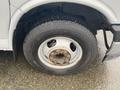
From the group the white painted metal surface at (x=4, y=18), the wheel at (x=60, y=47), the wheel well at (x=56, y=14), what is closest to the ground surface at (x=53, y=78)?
the wheel at (x=60, y=47)

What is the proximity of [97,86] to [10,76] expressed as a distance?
3.10ft

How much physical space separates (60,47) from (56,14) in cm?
34

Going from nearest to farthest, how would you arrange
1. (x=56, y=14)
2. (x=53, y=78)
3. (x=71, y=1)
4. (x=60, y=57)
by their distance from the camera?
(x=71, y=1), (x=56, y=14), (x=60, y=57), (x=53, y=78)

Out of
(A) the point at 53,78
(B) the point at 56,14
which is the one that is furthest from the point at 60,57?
(B) the point at 56,14

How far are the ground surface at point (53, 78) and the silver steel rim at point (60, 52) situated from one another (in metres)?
0.17

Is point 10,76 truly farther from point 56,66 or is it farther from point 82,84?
point 82,84

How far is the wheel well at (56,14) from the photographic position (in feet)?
8.64

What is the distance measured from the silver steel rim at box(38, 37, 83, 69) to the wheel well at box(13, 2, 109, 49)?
23 cm

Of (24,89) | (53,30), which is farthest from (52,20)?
(24,89)

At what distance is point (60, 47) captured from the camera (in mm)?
2754

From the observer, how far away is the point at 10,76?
9.71 feet

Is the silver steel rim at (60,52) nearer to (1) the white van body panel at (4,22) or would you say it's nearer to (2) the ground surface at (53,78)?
(2) the ground surface at (53,78)

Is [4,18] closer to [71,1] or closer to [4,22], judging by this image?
[4,22]

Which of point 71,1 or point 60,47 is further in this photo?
point 60,47
